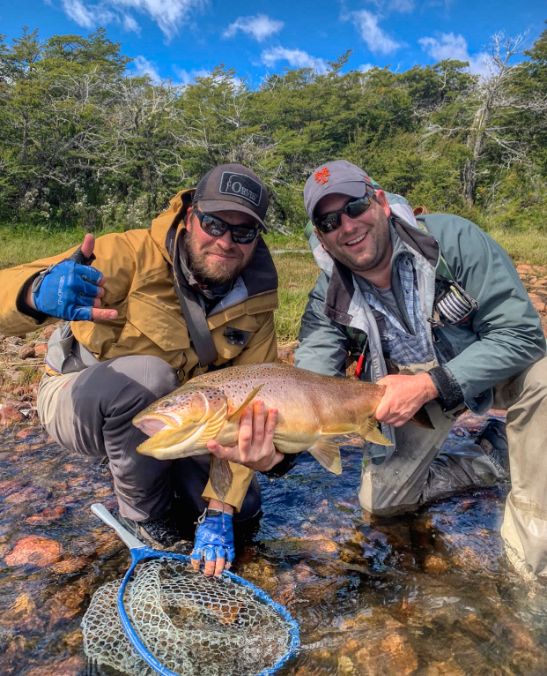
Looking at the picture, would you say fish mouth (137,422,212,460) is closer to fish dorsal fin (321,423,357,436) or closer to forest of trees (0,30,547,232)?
fish dorsal fin (321,423,357,436)

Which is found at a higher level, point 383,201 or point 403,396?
point 383,201

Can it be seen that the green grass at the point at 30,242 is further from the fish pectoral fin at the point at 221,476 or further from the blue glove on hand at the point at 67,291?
the fish pectoral fin at the point at 221,476

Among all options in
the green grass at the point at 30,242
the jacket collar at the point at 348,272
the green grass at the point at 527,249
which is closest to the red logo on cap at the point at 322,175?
the jacket collar at the point at 348,272

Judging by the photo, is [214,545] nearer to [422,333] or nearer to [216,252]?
[216,252]

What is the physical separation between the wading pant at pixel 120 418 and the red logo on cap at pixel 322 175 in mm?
1439

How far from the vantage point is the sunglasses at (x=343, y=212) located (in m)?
3.22

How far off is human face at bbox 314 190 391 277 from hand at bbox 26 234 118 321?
1.44 m

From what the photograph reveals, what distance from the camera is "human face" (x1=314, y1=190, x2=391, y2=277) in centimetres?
325

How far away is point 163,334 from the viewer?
3.09 meters

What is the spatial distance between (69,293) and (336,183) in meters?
1.66

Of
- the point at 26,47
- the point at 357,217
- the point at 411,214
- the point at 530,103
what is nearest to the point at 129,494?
the point at 357,217

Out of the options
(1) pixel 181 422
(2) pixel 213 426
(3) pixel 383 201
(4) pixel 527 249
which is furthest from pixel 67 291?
(4) pixel 527 249

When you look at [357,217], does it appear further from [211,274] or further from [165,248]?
[165,248]

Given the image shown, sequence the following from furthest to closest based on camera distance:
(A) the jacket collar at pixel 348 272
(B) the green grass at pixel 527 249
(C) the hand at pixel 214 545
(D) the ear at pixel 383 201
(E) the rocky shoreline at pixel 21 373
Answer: (B) the green grass at pixel 527 249, (E) the rocky shoreline at pixel 21 373, (D) the ear at pixel 383 201, (A) the jacket collar at pixel 348 272, (C) the hand at pixel 214 545
